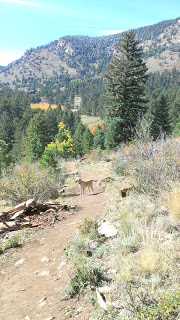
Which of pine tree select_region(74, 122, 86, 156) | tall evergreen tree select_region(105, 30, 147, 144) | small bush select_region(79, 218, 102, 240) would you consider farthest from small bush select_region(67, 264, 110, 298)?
pine tree select_region(74, 122, 86, 156)

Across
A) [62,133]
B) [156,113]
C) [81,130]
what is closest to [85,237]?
[156,113]

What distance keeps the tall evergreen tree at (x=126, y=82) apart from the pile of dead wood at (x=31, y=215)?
571 inches

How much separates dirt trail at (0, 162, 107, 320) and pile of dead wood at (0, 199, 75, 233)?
1.82 feet

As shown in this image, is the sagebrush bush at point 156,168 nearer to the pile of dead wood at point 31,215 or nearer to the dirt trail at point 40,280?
the dirt trail at point 40,280

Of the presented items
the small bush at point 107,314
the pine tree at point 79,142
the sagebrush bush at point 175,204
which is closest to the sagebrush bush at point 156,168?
the sagebrush bush at point 175,204

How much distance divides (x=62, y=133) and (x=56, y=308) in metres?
44.9

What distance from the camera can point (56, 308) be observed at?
3004 millimetres

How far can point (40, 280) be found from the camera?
3789mm

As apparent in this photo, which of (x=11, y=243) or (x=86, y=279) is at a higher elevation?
(x=86, y=279)

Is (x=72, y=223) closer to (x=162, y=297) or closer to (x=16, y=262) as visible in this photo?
(x=16, y=262)

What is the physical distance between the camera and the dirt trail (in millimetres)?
2965

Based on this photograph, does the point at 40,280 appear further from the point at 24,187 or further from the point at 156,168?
the point at 24,187

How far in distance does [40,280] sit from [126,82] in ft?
65.1

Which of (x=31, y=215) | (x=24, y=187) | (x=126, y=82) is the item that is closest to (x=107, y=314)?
(x=31, y=215)
